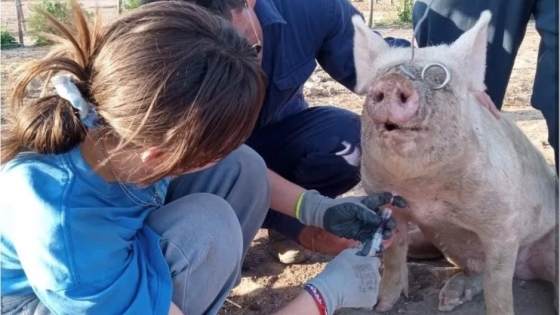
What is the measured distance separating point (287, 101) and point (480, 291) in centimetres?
109

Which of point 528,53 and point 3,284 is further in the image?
point 528,53

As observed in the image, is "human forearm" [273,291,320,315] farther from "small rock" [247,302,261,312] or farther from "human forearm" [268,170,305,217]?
"small rock" [247,302,261,312]

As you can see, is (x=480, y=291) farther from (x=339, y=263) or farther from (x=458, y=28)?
(x=458, y=28)

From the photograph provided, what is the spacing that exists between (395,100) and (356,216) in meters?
0.50

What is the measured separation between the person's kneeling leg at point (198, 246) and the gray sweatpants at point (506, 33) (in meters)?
1.38

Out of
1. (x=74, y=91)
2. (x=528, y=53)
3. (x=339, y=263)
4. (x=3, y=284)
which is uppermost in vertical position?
(x=74, y=91)

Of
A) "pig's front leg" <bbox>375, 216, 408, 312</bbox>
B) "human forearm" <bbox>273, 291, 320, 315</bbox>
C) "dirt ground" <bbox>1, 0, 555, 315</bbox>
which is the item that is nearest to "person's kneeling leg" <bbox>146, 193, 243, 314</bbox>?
"human forearm" <bbox>273, 291, 320, 315</bbox>

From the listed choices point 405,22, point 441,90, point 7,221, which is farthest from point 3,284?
point 405,22

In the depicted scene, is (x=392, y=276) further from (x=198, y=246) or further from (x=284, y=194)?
(x=198, y=246)

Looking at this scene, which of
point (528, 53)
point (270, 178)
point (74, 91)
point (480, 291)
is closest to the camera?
point (74, 91)

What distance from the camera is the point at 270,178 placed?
249 cm

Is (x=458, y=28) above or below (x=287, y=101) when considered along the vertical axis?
above

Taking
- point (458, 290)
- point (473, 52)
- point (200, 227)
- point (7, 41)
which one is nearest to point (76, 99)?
point (200, 227)

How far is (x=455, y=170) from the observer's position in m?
2.20
